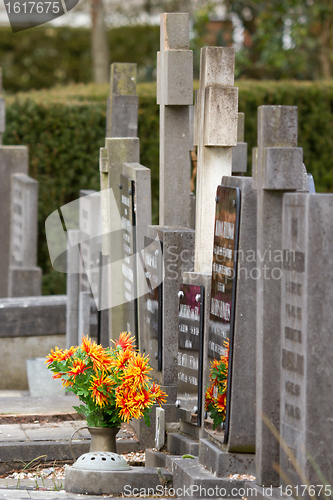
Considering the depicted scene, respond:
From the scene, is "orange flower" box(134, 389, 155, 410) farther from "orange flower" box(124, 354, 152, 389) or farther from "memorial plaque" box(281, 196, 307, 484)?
"memorial plaque" box(281, 196, 307, 484)

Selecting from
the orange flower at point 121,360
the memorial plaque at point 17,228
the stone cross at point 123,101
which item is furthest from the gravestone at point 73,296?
the orange flower at point 121,360

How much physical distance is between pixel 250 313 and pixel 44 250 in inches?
262

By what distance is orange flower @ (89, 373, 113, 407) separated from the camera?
151 inches

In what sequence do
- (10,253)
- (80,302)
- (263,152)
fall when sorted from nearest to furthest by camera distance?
(263,152) → (80,302) → (10,253)

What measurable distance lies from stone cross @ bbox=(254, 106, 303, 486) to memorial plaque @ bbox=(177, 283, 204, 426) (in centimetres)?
81

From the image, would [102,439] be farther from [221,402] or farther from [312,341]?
[312,341]

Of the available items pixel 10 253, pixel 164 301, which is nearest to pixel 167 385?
pixel 164 301

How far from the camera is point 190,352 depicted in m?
4.20

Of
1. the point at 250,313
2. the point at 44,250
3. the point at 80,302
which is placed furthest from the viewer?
the point at 44,250

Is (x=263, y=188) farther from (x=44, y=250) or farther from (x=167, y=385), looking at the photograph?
(x=44, y=250)

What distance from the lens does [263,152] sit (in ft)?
10.5

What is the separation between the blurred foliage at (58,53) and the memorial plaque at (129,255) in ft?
51.8

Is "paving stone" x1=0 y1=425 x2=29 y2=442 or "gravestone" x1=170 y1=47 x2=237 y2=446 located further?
"paving stone" x1=0 y1=425 x2=29 y2=442

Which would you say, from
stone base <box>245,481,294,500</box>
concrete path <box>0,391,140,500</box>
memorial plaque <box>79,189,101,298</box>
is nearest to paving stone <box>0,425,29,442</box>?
concrete path <box>0,391,140,500</box>
